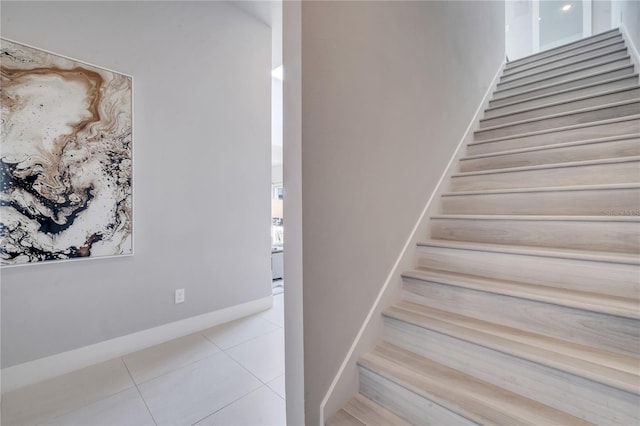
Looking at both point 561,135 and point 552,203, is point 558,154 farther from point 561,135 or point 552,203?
point 552,203

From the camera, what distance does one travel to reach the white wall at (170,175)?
165 centimetres

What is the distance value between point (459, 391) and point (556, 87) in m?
2.95

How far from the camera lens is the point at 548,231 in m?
1.37

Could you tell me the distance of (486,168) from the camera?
2047 millimetres

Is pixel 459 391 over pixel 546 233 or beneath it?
beneath

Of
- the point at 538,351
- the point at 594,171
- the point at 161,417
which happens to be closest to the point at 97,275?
the point at 161,417

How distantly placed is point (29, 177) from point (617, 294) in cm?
296

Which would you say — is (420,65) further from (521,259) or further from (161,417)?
(161,417)

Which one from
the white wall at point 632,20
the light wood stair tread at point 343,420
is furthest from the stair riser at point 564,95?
the light wood stair tread at point 343,420

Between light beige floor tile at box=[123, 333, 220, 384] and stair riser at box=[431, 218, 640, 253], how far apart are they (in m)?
1.82

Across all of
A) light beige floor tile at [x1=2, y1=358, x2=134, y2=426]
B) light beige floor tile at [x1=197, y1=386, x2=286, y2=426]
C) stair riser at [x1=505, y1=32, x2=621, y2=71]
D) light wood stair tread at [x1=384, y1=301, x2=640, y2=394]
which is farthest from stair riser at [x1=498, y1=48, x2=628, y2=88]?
light beige floor tile at [x1=2, y1=358, x2=134, y2=426]

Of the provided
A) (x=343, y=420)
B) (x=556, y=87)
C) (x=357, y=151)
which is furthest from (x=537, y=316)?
(x=556, y=87)

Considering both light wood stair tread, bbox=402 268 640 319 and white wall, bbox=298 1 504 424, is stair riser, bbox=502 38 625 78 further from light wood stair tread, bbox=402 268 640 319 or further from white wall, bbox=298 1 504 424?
light wood stair tread, bbox=402 268 640 319

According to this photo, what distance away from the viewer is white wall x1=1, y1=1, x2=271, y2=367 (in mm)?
1651
